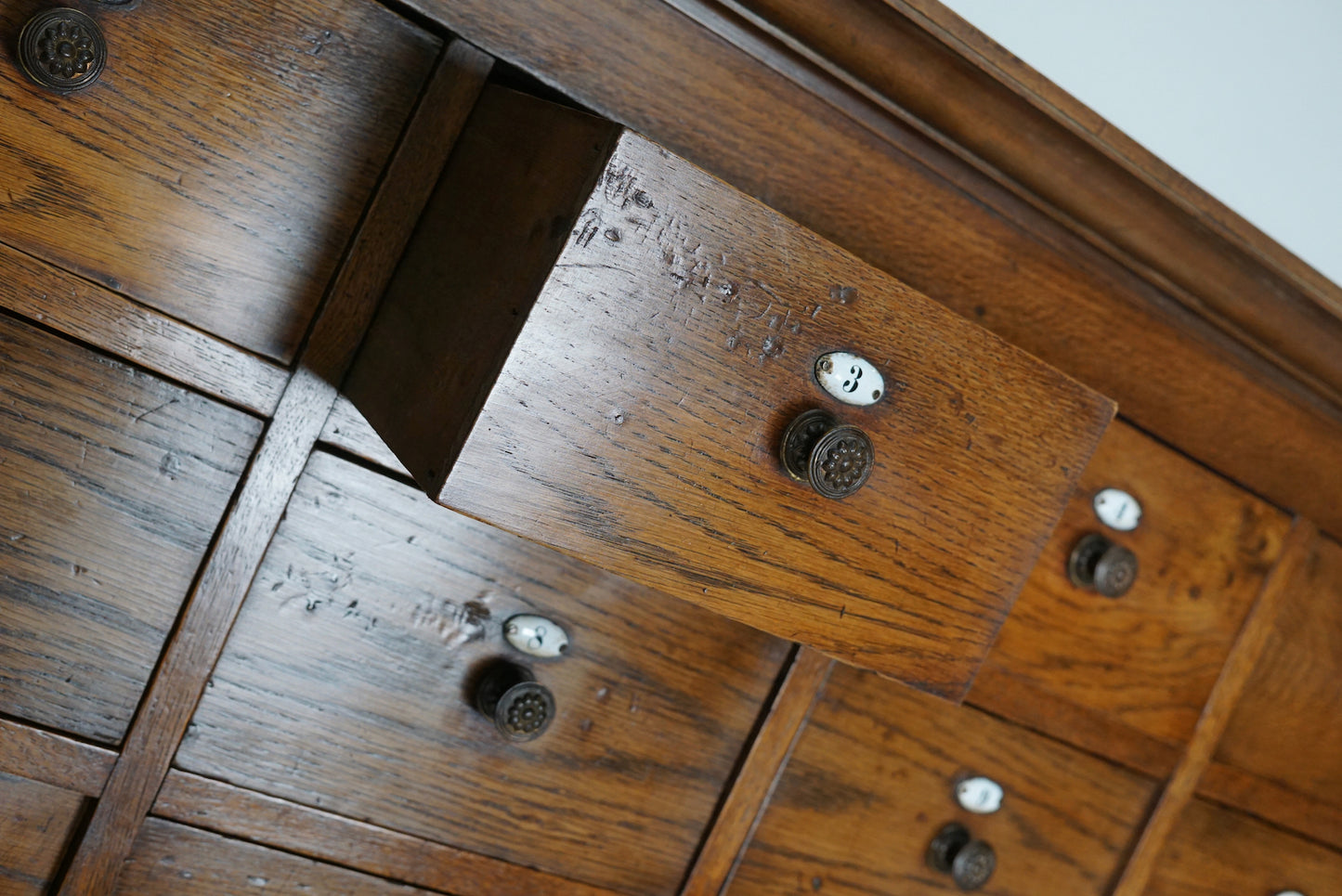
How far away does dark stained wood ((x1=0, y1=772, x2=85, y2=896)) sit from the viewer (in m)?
0.79

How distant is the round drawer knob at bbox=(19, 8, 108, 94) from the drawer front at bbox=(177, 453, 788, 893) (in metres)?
0.32

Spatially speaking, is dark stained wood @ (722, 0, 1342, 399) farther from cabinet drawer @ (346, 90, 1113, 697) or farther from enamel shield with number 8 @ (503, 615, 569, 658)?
enamel shield with number 8 @ (503, 615, 569, 658)

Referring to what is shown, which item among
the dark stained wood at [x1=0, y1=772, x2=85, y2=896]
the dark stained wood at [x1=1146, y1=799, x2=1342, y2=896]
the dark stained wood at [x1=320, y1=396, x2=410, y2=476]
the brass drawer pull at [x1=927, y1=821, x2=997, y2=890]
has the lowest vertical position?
the dark stained wood at [x1=0, y1=772, x2=85, y2=896]

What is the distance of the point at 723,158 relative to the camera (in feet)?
2.72

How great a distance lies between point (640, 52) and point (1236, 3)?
2.33ft

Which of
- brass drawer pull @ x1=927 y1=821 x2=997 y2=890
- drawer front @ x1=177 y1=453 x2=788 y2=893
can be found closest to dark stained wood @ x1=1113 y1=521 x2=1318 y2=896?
brass drawer pull @ x1=927 y1=821 x2=997 y2=890

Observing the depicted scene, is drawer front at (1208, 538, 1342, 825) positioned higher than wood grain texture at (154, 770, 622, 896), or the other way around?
drawer front at (1208, 538, 1342, 825)

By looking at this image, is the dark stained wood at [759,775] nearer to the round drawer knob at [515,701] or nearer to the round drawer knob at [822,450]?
the round drawer knob at [515,701]

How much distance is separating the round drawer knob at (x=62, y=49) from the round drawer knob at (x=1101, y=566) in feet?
3.18

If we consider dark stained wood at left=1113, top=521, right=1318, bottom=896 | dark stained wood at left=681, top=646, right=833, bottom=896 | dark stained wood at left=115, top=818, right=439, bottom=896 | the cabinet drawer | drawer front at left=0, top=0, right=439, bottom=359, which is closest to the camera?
the cabinet drawer

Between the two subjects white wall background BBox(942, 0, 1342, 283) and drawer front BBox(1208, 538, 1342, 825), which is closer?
white wall background BBox(942, 0, 1342, 283)

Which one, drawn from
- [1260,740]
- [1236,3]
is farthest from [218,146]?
[1260,740]

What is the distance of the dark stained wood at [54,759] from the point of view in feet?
2.54

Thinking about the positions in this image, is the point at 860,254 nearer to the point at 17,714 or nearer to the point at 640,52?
the point at 640,52
